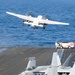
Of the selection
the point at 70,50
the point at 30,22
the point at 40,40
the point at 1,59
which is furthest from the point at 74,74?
the point at 40,40

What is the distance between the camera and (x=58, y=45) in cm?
11831

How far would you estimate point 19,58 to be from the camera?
10206 centimetres

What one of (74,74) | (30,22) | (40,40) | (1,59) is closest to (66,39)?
(40,40)

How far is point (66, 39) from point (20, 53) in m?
80.9

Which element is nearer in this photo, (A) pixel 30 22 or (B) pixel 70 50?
(B) pixel 70 50

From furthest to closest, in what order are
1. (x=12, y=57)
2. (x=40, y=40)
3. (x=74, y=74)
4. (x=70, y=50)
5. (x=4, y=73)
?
1. (x=40, y=40)
2. (x=70, y=50)
3. (x=12, y=57)
4. (x=4, y=73)
5. (x=74, y=74)

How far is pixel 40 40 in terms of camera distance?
17925 cm

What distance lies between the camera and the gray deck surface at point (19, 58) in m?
90.6

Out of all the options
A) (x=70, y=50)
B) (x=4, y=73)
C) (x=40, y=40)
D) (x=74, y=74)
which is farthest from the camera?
(x=40, y=40)

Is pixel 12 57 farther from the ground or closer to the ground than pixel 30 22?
closer to the ground

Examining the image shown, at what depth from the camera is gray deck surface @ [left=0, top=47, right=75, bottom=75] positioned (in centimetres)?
9056

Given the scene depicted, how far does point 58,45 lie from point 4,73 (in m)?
34.5

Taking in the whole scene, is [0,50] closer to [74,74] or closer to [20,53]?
[20,53]

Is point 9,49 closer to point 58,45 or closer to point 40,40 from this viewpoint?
point 58,45
